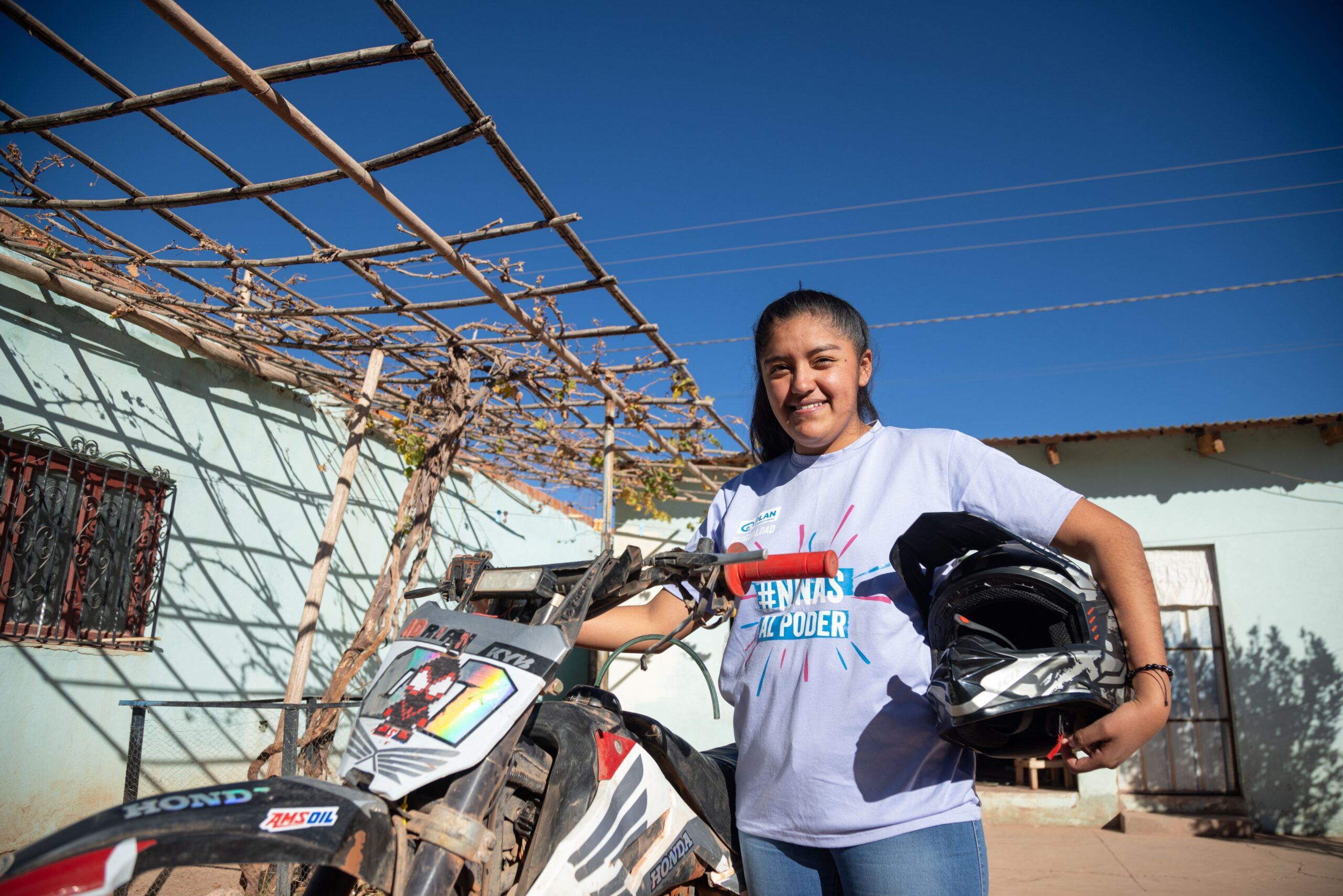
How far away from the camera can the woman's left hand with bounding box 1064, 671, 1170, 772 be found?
4.34 ft

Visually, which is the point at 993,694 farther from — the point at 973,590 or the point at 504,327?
the point at 504,327

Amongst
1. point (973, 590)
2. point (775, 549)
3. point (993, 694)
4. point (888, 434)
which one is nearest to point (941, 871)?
point (993, 694)

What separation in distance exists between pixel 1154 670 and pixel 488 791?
110cm

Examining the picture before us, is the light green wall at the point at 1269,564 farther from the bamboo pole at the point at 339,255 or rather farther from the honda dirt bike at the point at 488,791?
the honda dirt bike at the point at 488,791

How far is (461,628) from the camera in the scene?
135 centimetres

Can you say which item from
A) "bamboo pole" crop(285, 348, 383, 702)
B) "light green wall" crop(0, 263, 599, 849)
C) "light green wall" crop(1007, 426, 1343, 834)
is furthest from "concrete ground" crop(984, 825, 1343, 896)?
"light green wall" crop(0, 263, 599, 849)

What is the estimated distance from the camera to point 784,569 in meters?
1.42

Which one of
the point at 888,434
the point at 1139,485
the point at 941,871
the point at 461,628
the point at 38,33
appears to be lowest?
the point at 941,871

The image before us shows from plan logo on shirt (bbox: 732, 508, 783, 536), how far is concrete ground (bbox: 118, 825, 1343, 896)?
13.8ft

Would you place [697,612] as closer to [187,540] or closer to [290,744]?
[290,744]

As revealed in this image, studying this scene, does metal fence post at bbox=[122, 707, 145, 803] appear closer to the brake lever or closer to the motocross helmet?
the brake lever

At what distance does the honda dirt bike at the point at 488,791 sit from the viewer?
0.99 metres

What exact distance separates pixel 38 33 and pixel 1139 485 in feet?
34.0

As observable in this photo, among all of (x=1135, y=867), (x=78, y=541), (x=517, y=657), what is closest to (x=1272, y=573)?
(x=1135, y=867)
